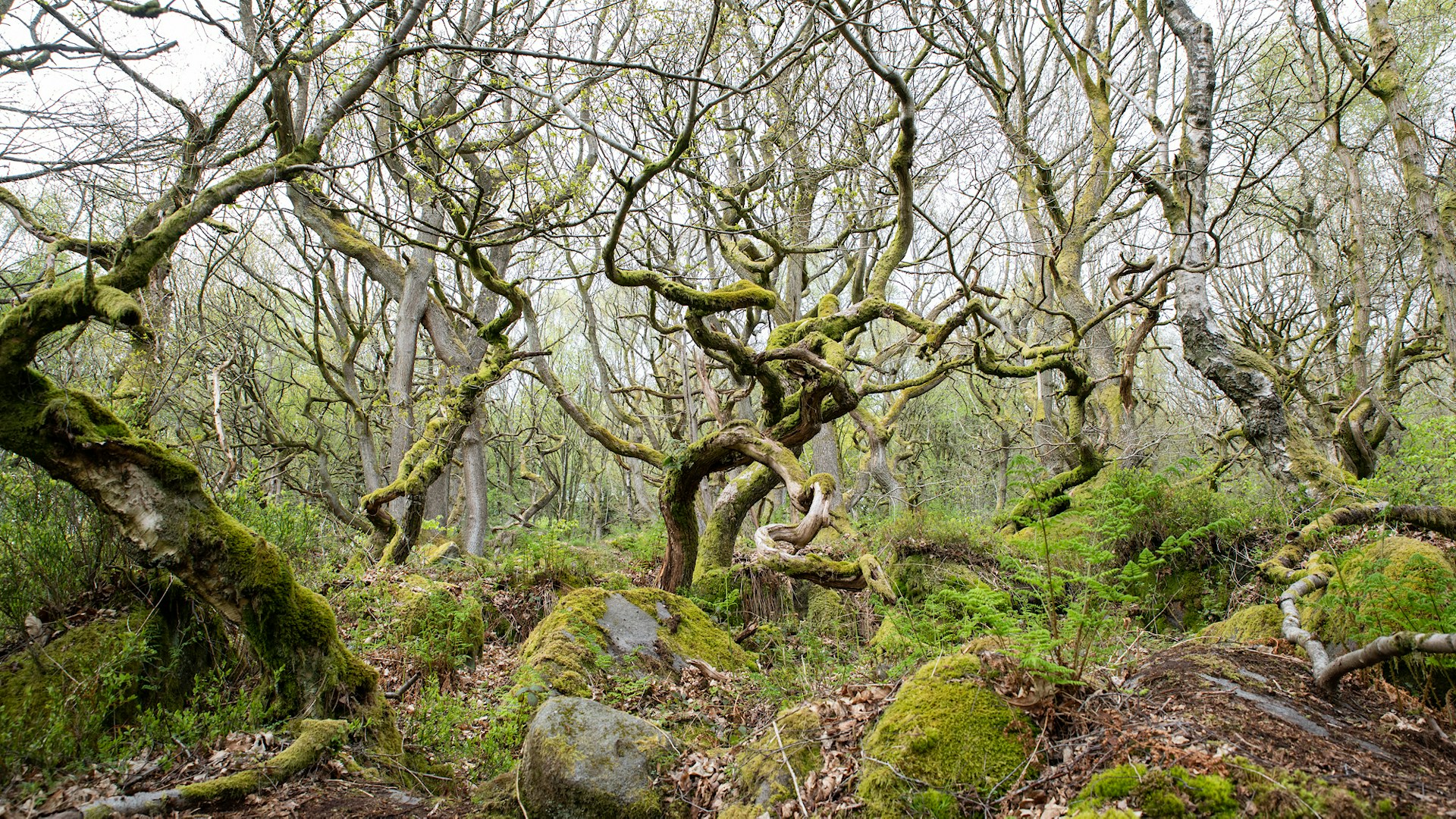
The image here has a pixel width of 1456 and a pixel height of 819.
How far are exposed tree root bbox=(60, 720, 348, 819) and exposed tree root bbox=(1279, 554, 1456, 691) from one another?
15.7 feet

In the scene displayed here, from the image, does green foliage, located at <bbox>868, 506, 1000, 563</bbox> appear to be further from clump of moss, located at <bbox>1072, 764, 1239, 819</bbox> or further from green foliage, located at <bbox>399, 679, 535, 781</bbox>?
clump of moss, located at <bbox>1072, 764, 1239, 819</bbox>

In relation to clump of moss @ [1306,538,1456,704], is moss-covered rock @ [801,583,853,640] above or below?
below

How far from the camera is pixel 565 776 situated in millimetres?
3293

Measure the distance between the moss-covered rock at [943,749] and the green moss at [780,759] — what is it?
0.30 m

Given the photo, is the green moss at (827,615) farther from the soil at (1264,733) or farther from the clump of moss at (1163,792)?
the clump of moss at (1163,792)

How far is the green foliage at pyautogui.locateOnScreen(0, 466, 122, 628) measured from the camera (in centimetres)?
398

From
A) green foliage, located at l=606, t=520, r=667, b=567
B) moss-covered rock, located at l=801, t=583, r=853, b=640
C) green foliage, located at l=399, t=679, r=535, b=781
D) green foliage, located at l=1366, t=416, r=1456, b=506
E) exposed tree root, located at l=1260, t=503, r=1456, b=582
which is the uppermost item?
green foliage, located at l=1366, t=416, r=1456, b=506

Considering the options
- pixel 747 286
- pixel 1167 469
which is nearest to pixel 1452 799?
pixel 1167 469

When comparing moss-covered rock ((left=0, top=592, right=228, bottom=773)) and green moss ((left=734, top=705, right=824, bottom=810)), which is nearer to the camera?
green moss ((left=734, top=705, right=824, bottom=810))

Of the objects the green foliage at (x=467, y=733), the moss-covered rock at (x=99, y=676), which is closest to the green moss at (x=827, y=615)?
the green foliage at (x=467, y=733)

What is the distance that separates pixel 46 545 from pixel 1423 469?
971cm

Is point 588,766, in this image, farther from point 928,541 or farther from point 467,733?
point 928,541

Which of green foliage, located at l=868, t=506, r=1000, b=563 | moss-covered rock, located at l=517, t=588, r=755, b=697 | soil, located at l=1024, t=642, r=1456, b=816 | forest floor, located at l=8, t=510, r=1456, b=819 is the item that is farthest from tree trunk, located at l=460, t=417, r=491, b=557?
soil, located at l=1024, t=642, r=1456, b=816

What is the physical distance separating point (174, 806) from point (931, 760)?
127 inches
